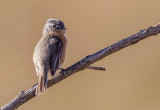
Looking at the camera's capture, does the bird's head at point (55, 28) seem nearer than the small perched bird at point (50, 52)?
No

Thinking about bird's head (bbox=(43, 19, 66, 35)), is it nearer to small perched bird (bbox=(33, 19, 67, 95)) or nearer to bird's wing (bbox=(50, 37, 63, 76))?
small perched bird (bbox=(33, 19, 67, 95))

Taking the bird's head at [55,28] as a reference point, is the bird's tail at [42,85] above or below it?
below

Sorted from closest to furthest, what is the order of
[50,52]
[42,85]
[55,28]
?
[42,85] → [50,52] → [55,28]

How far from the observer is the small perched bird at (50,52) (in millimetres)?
4389

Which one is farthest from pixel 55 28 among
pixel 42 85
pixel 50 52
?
pixel 42 85

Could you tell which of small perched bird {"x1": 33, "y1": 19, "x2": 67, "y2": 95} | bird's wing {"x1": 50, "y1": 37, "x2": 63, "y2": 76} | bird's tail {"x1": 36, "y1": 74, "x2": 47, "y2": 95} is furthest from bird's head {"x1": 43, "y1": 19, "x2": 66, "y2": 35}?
bird's tail {"x1": 36, "y1": 74, "x2": 47, "y2": 95}

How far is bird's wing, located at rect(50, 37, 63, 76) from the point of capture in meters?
4.40

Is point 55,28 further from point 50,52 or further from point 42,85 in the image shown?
point 42,85

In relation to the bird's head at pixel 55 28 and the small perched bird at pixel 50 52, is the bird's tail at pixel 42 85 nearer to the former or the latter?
the small perched bird at pixel 50 52

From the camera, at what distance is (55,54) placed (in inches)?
177

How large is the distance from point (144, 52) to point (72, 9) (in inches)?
58.7

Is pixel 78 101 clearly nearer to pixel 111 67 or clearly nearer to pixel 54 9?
pixel 111 67

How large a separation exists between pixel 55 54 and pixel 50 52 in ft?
0.17

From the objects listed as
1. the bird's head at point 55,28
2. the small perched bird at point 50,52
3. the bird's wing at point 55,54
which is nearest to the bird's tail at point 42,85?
the small perched bird at point 50,52
